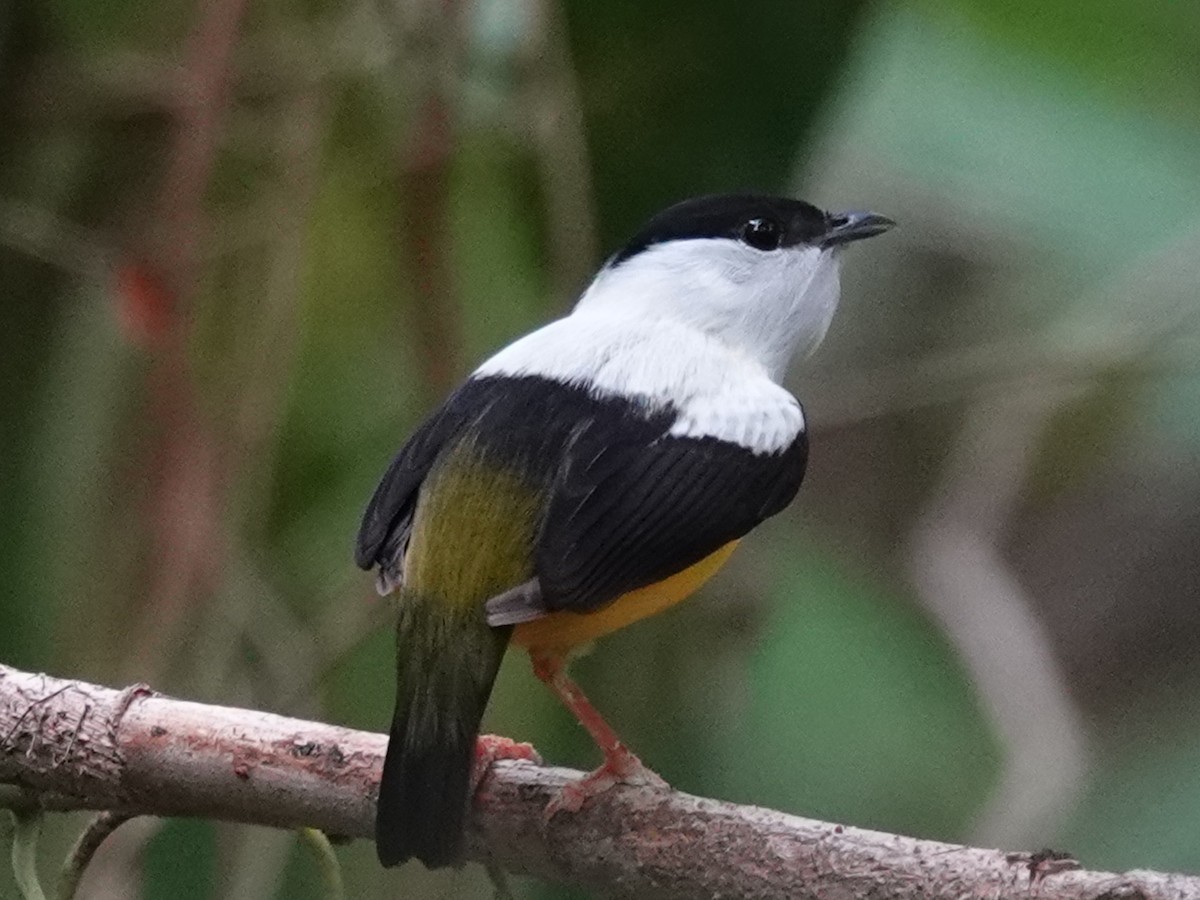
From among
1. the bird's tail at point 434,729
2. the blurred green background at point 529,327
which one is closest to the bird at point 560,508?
the bird's tail at point 434,729

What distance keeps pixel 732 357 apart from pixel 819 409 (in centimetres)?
77

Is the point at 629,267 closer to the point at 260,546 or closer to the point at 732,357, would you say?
the point at 732,357

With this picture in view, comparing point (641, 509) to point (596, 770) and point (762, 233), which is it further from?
point (762, 233)

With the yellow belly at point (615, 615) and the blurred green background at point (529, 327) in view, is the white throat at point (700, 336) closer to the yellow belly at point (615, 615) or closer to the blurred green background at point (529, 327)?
the yellow belly at point (615, 615)

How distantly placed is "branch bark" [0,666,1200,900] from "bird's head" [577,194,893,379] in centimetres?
64

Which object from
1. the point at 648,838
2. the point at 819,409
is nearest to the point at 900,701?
the point at 819,409

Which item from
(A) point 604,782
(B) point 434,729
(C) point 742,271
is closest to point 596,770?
(A) point 604,782

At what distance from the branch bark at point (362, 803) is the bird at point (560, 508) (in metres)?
0.05

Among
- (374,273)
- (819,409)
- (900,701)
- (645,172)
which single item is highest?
(645,172)

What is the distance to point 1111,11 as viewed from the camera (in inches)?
96.9

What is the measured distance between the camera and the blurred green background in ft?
8.13

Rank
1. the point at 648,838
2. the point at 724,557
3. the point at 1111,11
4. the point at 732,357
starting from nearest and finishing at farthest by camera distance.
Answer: the point at 648,838, the point at 724,557, the point at 732,357, the point at 1111,11

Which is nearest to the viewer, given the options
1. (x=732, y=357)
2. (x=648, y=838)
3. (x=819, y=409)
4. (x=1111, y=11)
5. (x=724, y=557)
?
(x=648, y=838)

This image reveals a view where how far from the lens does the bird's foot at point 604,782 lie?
1656 millimetres
